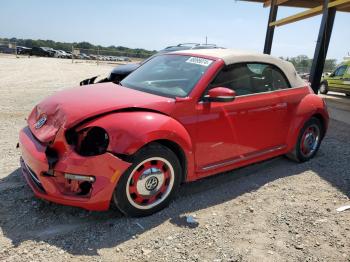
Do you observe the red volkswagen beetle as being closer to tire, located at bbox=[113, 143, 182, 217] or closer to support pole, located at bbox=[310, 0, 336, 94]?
tire, located at bbox=[113, 143, 182, 217]

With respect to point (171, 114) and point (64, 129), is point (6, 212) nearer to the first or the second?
point (64, 129)

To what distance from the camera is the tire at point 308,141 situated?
16.3 ft

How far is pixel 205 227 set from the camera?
3223 mm

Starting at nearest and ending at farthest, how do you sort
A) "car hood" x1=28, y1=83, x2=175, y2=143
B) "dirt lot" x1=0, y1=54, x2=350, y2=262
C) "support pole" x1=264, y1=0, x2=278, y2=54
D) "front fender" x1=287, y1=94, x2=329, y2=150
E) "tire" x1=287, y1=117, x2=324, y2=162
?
"dirt lot" x1=0, y1=54, x2=350, y2=262 < "car hood" x1=28, y1=83, x2=175, y2=143 < "front fender" x1=287, y1=94, x2=329, y2=150 < "tire" x1=287, y1=117, x2=324, y2=162 < "support pole" x1=264, y1=0, x2=278, y2=54

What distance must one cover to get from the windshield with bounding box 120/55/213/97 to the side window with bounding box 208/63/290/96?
9.8 inches

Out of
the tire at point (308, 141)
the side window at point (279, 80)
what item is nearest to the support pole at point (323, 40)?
the tire at point (308, 141)

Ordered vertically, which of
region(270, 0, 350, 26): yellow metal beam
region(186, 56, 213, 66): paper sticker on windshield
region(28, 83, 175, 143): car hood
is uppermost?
region(270, 0, 350, 26): yellow metal beam

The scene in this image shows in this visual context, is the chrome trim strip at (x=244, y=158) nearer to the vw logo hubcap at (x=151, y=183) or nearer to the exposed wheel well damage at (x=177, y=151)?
the exposed wheel well damage at (x=177, y=151)

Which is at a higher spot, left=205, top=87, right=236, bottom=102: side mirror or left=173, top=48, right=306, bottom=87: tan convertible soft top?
left=173, top=48, right=306, bottom=87: tan convertible soft top

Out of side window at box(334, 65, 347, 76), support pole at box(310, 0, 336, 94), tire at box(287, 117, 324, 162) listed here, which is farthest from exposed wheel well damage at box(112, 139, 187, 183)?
side window at box(334, 65, 347, 76)

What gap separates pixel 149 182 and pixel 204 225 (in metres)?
0.68

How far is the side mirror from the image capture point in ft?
11.4

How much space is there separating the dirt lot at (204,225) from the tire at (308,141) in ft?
1.85

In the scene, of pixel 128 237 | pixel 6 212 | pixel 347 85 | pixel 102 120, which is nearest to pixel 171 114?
pixel 102 120
